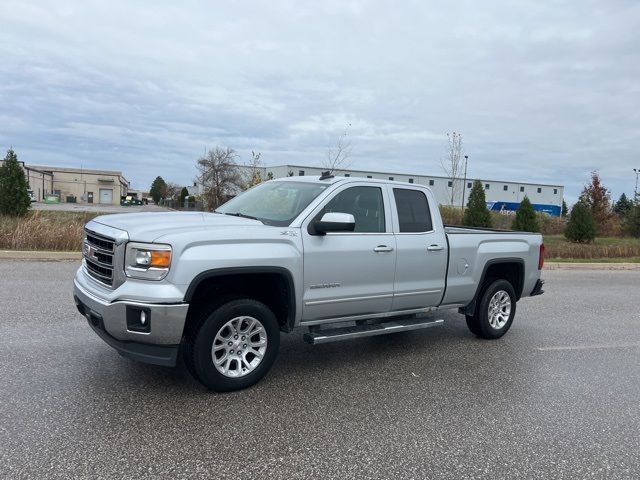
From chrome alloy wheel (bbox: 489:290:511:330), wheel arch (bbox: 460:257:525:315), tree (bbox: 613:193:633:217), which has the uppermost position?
tree (bbox: 613:193:633:217)

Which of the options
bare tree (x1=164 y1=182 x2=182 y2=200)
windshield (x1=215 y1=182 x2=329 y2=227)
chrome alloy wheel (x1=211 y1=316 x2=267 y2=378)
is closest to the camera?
chrome alloy wheel (x1=211 y1=316 x2=267 y2=378)

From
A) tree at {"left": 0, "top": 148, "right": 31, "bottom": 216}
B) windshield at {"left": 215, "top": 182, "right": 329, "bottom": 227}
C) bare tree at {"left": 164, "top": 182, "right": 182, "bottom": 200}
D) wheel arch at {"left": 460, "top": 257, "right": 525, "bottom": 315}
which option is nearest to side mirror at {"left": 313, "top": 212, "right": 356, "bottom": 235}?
windshield at {"left": 215, "top": 182, "right": 329, "bottom": 227}

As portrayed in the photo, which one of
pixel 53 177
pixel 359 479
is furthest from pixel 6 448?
pixel 53 177

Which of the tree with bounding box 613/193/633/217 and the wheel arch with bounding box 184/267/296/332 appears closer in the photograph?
the wheel arch with bounding box 184/267/296/332

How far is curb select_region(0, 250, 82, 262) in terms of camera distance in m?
→ 12.4

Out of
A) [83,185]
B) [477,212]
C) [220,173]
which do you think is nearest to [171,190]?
[83,185]

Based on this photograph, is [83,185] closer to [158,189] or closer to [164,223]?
[158,189]

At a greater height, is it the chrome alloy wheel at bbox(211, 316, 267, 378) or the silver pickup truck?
the silver pickup truck

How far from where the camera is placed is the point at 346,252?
5137 millimetres

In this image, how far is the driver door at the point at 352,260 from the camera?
495 centimetres

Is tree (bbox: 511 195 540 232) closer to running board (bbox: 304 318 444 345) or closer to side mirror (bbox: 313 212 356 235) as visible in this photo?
running board (bbox: 304 318 444 345)

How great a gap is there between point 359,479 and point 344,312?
207 centimetres

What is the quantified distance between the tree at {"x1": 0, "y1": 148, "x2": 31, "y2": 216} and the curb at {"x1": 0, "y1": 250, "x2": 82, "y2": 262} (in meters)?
6.18

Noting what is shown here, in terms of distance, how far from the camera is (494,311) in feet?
22.9
